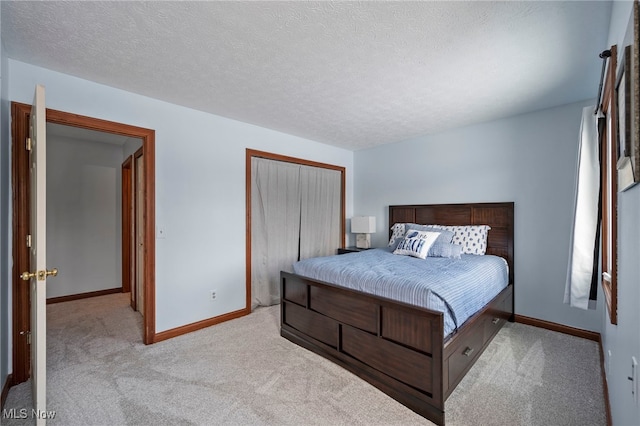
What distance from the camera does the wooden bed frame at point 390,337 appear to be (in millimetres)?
1764

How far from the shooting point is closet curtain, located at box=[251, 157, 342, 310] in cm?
374

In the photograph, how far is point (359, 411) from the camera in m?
1.80

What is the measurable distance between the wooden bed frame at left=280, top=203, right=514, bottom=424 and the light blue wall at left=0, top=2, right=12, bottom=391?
2.08m

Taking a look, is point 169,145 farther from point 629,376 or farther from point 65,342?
point 629,376

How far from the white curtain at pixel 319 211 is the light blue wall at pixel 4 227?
3013 millimetres

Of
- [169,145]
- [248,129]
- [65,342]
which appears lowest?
[65,342]

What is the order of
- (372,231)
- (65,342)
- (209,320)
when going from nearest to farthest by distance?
(65,342), (209,320), (372,231)

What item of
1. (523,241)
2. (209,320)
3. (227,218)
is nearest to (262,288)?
(209,320)

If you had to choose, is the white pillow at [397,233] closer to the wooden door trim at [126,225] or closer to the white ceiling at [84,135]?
the white ceiling at [84,135]

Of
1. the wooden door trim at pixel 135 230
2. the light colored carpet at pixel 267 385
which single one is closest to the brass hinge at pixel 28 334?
the light colored carpet at pixel 267 385

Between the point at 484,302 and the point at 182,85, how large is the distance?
334 centimetres

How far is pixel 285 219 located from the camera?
13.3ft

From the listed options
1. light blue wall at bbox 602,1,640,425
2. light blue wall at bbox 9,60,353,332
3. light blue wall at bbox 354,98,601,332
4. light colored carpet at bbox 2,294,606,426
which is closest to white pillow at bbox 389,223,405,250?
light blue wall at bbox 354,98,601,332

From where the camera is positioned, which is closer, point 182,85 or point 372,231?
point 182,85
